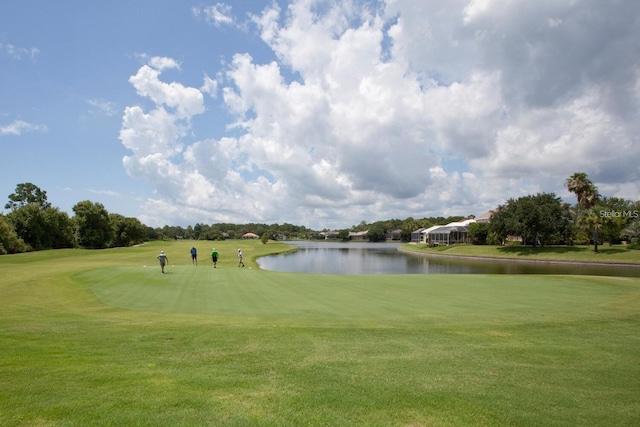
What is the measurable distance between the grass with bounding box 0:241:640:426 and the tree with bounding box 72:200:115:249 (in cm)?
7860

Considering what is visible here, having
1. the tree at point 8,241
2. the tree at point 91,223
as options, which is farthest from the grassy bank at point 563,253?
the tree at point 91,223

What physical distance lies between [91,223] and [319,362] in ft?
308

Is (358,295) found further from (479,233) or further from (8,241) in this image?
(479,233)

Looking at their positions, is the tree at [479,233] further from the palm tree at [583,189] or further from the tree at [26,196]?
the tree at [26,196]

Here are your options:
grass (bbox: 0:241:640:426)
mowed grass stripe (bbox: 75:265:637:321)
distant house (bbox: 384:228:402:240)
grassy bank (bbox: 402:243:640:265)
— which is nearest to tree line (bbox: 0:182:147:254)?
mowed grass stripe (bbox: 75:265:637:321)

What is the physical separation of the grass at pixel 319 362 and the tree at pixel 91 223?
258 ft

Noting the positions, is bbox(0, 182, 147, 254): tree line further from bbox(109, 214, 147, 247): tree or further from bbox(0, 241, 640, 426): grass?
bbox(0, 241, 640, 426): grass

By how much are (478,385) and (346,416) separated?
256cm

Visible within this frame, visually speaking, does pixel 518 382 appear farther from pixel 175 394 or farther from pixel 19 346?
pixel 19 346

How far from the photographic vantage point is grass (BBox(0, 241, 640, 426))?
4.80m

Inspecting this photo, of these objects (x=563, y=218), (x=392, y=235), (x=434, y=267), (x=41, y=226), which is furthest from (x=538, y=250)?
(x=392, y=235)

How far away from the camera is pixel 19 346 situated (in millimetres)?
7367

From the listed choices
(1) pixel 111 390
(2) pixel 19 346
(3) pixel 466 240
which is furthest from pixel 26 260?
(3) pixel 466 240

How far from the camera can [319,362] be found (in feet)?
22.6
